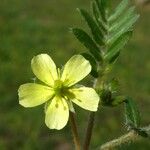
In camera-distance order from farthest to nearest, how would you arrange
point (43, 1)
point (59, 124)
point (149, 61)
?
point (43, 1)
point (149, 61)
point (59, 124)

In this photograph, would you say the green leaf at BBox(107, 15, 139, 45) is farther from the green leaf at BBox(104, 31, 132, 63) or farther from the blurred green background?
the blurred green background

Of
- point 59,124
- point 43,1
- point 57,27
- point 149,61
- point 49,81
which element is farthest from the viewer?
point 43,1

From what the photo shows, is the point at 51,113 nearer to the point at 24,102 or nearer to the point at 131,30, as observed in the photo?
the point at 24,102

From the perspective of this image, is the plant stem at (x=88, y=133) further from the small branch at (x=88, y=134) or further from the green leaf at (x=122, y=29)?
the green leaf at (x=122, y=29)

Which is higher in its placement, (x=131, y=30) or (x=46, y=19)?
(x=46, y=19)

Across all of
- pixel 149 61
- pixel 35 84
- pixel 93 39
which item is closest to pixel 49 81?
pixel 35 84

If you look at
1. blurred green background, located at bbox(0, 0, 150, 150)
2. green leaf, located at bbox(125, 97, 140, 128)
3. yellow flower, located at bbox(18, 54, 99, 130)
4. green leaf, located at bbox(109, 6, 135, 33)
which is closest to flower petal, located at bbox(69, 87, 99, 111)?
yellow flower, located at bbox(18, 54, 99, 130)

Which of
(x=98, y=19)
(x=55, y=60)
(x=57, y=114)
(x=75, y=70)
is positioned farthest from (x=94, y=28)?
(x=55, y=60)

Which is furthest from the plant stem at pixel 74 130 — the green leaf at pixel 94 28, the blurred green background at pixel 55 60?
the blurred green background at pixel 55 60
